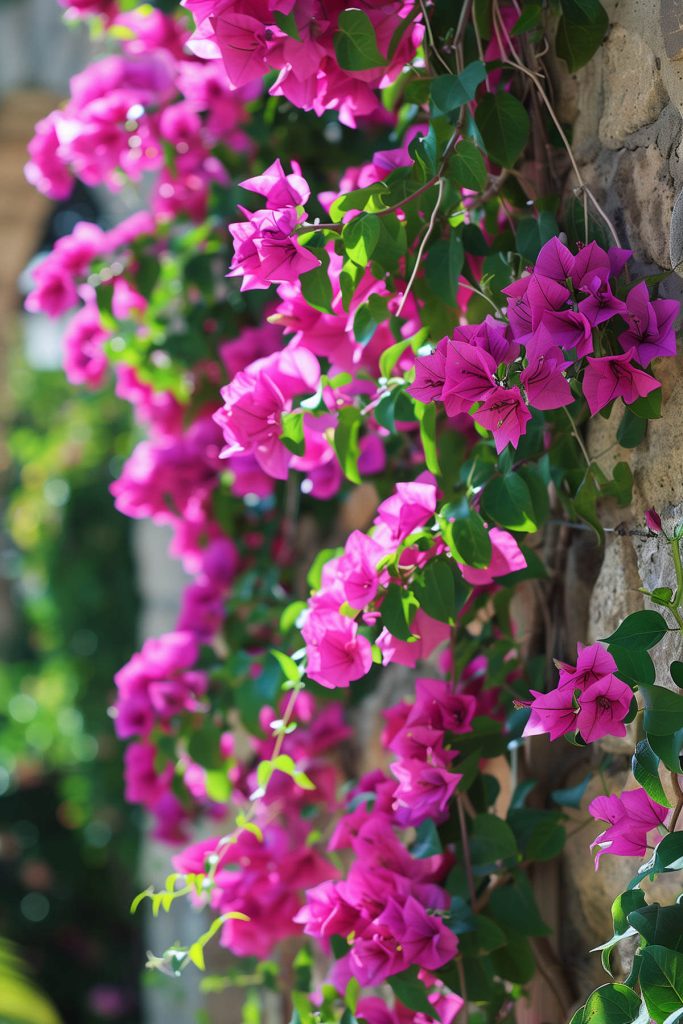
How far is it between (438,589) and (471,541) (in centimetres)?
5

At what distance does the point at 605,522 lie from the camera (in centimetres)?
91

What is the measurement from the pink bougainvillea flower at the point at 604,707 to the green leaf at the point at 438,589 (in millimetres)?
133

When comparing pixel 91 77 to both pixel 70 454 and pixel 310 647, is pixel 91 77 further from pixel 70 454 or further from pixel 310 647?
pixel 70 454

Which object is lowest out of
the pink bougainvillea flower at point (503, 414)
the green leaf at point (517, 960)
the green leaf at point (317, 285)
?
the green leaf at point (517, 960)

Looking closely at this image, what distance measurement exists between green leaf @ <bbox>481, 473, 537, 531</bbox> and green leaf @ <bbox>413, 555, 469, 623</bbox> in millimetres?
52

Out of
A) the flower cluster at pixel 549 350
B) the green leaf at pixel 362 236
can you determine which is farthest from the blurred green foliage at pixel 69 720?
the flower cluster at pixel 549 350

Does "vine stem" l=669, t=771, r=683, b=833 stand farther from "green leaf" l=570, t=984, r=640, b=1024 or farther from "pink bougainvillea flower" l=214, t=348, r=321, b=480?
"pink bougainvillea flower" l=214, t=348, r=321, b=480

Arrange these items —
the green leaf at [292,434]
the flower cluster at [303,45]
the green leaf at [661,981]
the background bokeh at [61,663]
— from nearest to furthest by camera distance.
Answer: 1. the green leaf at [661,981]
2. the flower cluster at [303,45]
3. the green leaf at [292,434]
4. the background bokeh at [61,663]

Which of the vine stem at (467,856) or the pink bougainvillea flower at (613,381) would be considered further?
the vine stem at (467,856)

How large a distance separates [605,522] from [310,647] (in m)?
0.27

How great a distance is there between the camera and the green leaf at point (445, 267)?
88cm

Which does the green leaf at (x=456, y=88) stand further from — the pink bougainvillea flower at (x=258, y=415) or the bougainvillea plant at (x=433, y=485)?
the pink bougainvillea flower at (x=258, y=415)

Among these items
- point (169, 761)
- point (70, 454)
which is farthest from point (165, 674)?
point (70, 454)

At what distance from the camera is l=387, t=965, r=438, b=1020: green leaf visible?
859 millimetres
